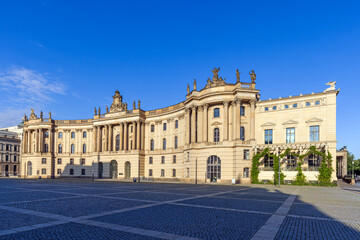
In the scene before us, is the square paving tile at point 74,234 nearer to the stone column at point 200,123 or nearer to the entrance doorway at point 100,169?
the stone column at point 200,123

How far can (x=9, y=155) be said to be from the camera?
109m

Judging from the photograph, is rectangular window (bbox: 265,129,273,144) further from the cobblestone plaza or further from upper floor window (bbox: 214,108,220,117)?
the cobblestone plaza

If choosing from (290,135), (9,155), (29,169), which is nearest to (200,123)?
(290,135)

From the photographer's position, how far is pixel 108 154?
2881 inches

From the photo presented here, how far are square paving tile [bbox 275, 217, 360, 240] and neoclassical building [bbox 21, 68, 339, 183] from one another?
34286 millimetres

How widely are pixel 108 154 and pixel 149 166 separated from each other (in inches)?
511

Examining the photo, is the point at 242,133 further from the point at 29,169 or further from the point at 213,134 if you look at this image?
the point at 29,169

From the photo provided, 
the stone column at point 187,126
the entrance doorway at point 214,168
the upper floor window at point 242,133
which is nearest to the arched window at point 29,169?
the stone column at point 187,126

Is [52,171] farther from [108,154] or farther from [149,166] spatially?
[149,166]

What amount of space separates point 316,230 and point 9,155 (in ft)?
410

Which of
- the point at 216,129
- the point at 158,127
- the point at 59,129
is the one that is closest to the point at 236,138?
the point at 216,129

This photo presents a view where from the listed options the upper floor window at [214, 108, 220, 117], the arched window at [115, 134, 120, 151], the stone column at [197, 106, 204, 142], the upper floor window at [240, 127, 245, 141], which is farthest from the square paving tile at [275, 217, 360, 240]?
the arched window at [115, 134, 120, 151]

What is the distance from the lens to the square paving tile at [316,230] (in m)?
10.5

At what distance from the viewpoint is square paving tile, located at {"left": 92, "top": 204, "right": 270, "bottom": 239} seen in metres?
10.8
